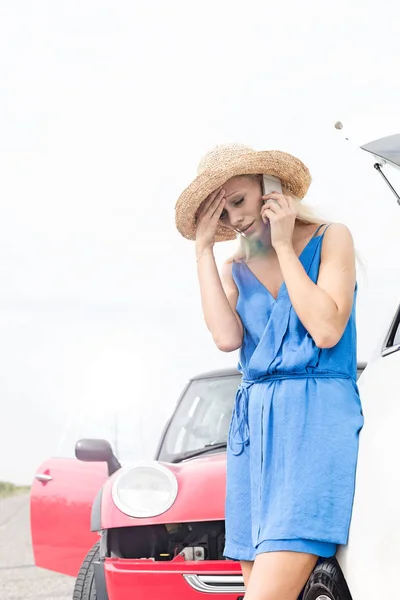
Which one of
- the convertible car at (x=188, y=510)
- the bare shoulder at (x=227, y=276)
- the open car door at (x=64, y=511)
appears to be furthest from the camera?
the open car door at (x=64, y=511)

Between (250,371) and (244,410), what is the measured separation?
12 centimetres

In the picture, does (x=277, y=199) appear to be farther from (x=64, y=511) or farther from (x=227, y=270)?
(x=64, y=511)

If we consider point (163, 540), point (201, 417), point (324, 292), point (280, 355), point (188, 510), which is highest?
point (324, 292)

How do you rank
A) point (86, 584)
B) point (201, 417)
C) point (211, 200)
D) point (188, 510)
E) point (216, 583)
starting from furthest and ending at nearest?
point (201, 417)
point (86, 584)
point (188, 510)
point (216, 583)
point (211, 200)

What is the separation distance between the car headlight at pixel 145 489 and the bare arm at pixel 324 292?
1.86 m

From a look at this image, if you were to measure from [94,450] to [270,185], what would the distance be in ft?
8.62

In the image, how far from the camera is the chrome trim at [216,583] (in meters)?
3.89

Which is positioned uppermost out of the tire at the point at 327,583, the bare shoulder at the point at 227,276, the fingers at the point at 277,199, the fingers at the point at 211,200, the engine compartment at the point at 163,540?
the fingers at the point at 211,200

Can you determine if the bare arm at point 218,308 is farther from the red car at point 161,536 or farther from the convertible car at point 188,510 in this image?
the red car at point 161,536

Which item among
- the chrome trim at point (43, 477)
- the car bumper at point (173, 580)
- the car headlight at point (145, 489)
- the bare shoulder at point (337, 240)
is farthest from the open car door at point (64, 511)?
the bare shoulder at point (337, 240)

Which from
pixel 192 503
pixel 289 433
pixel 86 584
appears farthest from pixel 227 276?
pixel 86 584

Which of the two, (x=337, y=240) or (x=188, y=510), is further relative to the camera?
(x=188, y=510)

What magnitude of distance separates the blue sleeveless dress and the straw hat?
0.27 m

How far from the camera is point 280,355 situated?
252 cm
